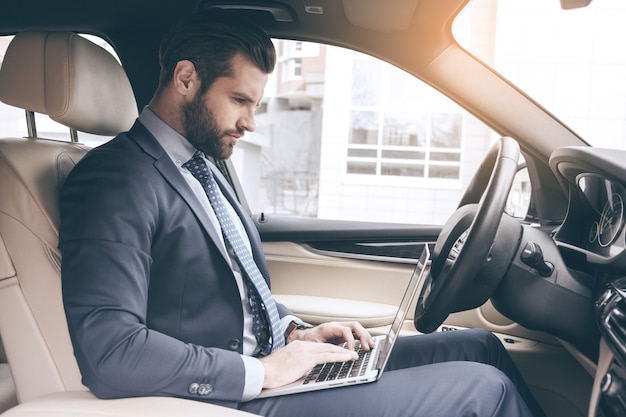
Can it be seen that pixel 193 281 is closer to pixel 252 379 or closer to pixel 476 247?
pixel 252 379

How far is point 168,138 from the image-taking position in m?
1.21

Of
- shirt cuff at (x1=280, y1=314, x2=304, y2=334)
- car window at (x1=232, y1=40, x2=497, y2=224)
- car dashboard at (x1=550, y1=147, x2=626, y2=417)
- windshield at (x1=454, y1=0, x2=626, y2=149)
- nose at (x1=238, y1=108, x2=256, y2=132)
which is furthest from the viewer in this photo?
car window at (x1=232, y1=40, x2=497, y2=224)

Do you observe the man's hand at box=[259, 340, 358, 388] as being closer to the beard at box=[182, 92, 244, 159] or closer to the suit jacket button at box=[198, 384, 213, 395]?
the suit jacket button at box=[198, 384, 213, 395]

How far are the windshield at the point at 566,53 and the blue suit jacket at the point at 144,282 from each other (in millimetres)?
3502

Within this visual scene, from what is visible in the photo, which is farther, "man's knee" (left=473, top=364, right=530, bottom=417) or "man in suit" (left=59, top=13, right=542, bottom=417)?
"man's knee" (left=473, top=364, right=530, bottom=417)

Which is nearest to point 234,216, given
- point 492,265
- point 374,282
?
point 492,265

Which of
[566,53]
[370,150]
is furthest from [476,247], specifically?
[370,150]

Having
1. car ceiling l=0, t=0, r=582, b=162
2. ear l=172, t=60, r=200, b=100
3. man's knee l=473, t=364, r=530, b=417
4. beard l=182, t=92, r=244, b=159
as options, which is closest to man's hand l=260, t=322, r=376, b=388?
man's knee l=473, t=364, r=530, b=417

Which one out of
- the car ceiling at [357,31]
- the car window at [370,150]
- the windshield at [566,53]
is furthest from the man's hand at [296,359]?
the car window at [370,150]

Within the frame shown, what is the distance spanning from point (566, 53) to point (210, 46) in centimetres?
472

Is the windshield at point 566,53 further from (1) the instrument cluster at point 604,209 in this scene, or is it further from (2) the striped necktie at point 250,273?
(2) the striped necktie at point 250,273

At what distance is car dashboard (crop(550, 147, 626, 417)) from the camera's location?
41.3 inches

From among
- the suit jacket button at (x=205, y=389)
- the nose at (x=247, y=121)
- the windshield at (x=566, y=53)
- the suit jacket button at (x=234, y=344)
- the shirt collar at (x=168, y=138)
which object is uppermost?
the windshield at (x=566, y=53)

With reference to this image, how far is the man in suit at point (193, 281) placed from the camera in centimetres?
94
